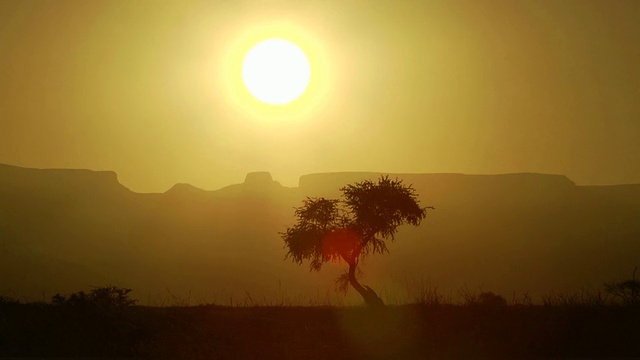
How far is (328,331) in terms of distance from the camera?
693 inches

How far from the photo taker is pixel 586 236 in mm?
112000

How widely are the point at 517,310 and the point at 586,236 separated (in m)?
101

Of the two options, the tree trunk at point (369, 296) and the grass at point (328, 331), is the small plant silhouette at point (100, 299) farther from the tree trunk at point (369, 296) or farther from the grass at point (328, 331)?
the tree trunk at point (369, 296)

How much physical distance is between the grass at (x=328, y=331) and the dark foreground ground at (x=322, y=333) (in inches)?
0.9

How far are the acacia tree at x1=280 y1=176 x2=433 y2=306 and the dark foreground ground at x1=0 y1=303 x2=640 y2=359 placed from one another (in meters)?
7.32

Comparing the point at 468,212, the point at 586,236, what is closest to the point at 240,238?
the point at 468,212

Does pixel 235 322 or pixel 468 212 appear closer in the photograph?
pixel 235 322

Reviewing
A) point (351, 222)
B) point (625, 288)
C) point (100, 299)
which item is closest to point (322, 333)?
point (100, 299)

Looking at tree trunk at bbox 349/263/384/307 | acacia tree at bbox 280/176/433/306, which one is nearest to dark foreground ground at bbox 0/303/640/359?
tree trunk at bbox 349/263/384/307

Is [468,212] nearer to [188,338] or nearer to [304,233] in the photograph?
[304,233]

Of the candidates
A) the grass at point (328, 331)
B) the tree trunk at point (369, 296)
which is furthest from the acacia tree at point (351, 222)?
the grass at point (328, 331)

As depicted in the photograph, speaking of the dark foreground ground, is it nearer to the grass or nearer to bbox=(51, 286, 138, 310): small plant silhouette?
the grass

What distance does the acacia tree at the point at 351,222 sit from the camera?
27.1m

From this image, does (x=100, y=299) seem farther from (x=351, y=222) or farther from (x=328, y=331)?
(x=351, y=222)
